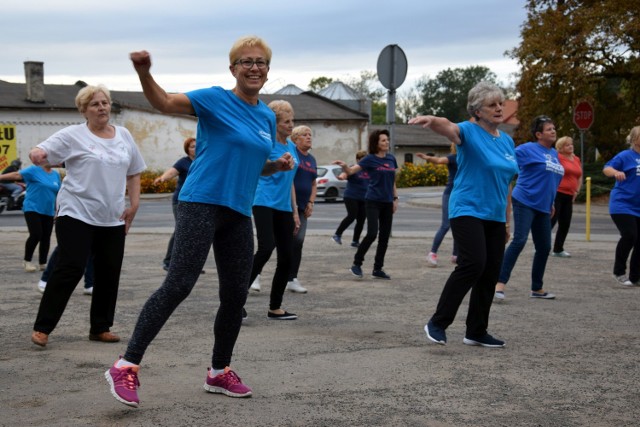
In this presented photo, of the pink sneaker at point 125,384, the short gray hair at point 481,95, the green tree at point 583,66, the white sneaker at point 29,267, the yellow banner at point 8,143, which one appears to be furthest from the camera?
the yellow banner at point 8,143

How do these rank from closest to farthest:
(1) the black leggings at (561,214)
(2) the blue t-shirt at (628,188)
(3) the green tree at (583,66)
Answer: (2) the blue t-shirt at (628,188), (1) the black leggings at (561,214), (3) the green tree at (583,66)

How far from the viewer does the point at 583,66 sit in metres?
30.8

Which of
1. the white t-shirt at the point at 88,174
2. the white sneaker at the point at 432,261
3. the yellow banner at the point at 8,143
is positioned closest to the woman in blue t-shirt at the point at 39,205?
the white t-shirt at the point at 88,174

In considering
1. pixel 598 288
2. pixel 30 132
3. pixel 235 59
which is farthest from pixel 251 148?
pixel 30 132

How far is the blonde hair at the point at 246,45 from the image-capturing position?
4.97 meters

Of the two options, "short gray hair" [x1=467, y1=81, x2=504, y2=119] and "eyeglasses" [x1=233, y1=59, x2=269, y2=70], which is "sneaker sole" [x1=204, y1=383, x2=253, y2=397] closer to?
"eyeglasses" [x1=233, y1=59, x2=269, y2=70]

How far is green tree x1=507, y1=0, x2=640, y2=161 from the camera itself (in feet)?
99.0

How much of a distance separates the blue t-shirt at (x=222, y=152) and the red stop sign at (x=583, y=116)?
25.1m

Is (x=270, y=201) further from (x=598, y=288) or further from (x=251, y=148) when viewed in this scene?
(x=598, y=288)

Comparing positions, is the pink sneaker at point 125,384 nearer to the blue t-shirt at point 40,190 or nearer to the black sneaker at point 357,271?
the black sneaker at point 357,271

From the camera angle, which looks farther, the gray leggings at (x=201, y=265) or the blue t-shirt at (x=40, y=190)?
the blue t-shirt at (x=40, y=190)

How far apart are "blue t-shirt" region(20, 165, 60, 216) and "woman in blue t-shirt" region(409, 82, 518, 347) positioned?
6.28m

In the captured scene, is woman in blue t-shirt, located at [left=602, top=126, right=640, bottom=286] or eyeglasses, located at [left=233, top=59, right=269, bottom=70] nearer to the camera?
eyeglasses, located at [left=233, top=59, right=269, bottom=70]

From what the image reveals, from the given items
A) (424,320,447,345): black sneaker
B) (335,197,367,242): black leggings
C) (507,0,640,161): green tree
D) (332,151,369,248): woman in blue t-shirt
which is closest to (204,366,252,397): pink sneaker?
(424,320,447,345): black sneaker
